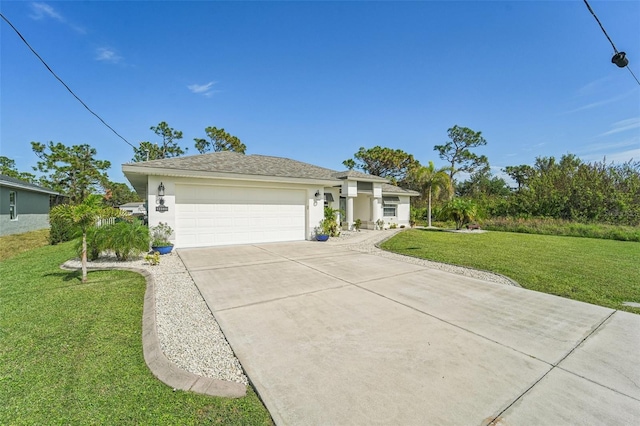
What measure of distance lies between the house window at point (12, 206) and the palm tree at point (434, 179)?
2614 centimetres

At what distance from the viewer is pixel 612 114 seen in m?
9.70

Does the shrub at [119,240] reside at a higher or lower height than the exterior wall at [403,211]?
lower

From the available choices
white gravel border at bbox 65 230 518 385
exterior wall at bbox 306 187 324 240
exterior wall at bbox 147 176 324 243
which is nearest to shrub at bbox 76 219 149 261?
exterior wall at bbox 147 176 324 243

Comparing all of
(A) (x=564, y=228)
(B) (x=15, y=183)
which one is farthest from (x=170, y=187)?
(A) (x=564, y=228)

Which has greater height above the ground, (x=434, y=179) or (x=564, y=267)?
(x=434, y=179)

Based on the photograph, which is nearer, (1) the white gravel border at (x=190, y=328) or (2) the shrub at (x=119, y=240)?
(1) the white gravel border at (x=190, y=328)

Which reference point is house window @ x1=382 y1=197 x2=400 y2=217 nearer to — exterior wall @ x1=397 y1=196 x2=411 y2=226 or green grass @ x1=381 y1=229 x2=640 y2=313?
exterior wall @ x1=397 y1=196 x2=411 y2=226

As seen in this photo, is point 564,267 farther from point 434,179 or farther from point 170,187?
point 434,179

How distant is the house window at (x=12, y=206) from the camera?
1415 centimetres

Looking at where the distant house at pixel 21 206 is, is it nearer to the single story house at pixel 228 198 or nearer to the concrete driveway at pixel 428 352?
the single story house at pixel 228 198

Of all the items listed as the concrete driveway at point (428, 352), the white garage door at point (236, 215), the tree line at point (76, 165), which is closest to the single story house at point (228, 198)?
the white garage door at point (236, 215)

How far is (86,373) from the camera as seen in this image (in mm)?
2602

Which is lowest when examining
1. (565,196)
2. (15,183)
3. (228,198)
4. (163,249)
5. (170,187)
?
(163,249)

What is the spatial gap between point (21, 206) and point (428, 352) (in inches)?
878
